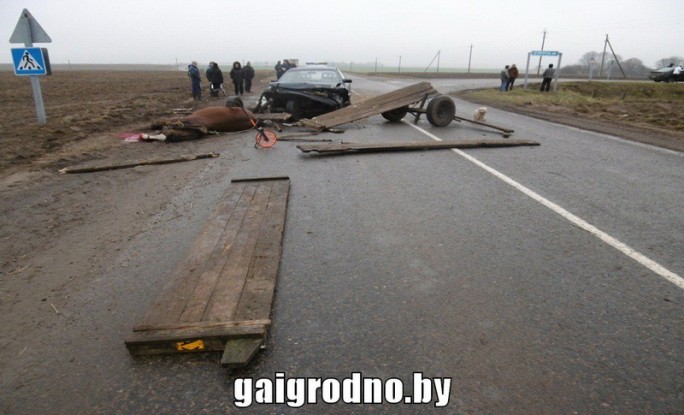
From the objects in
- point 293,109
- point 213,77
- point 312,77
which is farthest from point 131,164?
point 213,77

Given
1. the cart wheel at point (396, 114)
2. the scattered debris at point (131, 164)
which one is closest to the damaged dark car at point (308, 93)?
the cart wheel at point (396, 114)

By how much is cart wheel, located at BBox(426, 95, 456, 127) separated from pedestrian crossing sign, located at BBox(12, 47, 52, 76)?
9475mm

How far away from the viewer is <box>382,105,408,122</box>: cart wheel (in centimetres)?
1228

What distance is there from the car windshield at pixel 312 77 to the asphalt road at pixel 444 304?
24.5ft

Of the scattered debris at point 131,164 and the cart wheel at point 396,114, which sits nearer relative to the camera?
the scattered debris at point 131,164

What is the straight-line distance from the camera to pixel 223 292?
2.89 metres

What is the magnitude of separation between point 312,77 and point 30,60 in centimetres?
701

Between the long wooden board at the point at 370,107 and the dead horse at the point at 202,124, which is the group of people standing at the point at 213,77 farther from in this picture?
the long wooden board at the point at 370,107

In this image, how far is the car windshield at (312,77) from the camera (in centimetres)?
1228

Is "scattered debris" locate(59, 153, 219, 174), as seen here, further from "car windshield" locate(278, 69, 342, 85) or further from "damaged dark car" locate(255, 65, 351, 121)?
"car windshield" locate(278, 69, 342, 85)

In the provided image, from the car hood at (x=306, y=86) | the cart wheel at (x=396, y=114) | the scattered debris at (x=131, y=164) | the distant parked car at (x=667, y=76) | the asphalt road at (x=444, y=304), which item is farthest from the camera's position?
the distant parked car at (x=667, y=76)

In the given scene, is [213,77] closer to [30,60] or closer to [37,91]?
[37,91]

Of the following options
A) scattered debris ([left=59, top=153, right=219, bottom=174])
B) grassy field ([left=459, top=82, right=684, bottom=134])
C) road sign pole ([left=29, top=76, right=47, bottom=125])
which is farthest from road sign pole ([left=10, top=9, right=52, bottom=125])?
grassy field ([left=459, top=82, right=684, bottom=134])

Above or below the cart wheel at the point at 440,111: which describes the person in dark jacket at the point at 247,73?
above
